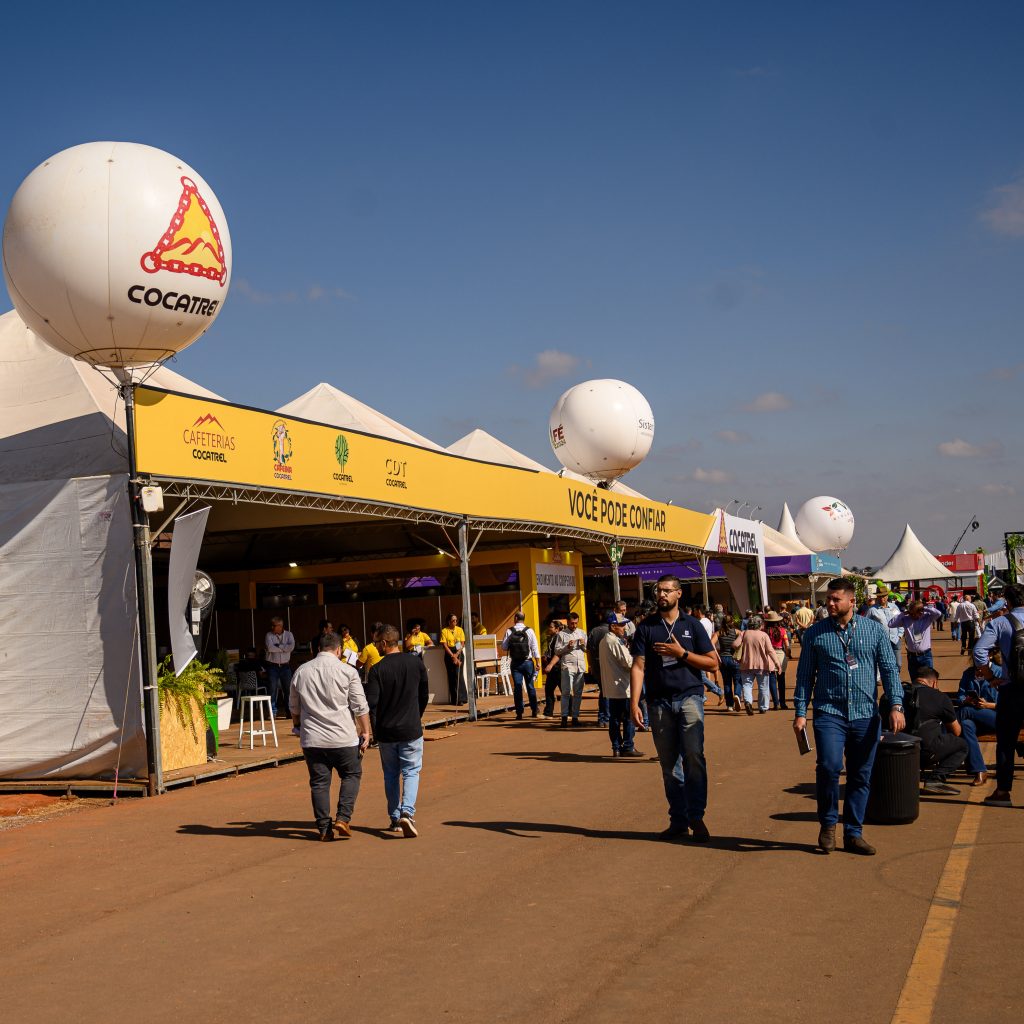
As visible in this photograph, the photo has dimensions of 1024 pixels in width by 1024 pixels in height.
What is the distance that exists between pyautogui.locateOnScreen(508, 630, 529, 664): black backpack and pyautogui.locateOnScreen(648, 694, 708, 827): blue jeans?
34.3 feet

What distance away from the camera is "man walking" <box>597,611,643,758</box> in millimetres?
12922

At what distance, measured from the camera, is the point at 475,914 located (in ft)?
20.3

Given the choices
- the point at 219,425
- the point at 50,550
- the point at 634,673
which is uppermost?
the point at 219,425

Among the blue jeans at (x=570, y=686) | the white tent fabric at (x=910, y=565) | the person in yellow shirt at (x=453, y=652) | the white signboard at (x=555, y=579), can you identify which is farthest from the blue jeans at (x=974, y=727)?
the white tent fabric at (x=910, y=565)

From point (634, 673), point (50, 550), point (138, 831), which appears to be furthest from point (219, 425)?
point (634, 673)

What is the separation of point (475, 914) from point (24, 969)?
2281 millimetres

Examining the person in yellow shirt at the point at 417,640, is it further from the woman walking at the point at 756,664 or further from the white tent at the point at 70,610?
the white tent at the point at 70,610

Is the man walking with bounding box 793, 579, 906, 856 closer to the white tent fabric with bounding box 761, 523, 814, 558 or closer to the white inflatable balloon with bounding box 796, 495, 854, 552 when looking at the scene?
the white tent fabric with bounding box 761, 523, 814, 558

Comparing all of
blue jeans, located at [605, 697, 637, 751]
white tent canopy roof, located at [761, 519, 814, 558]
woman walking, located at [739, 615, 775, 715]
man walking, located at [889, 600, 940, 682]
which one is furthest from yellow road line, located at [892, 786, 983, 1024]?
white tent canopy roof, located at [761, 519, 814, 558]

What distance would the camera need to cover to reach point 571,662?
17.0 metres

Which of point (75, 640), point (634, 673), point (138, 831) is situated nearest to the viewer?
point (634, 673)

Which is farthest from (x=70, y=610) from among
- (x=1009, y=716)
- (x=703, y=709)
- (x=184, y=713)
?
(x=1009, y=716)

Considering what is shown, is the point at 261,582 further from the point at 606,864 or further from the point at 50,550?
the point at 606,864

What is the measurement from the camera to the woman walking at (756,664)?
1775 centimetres
